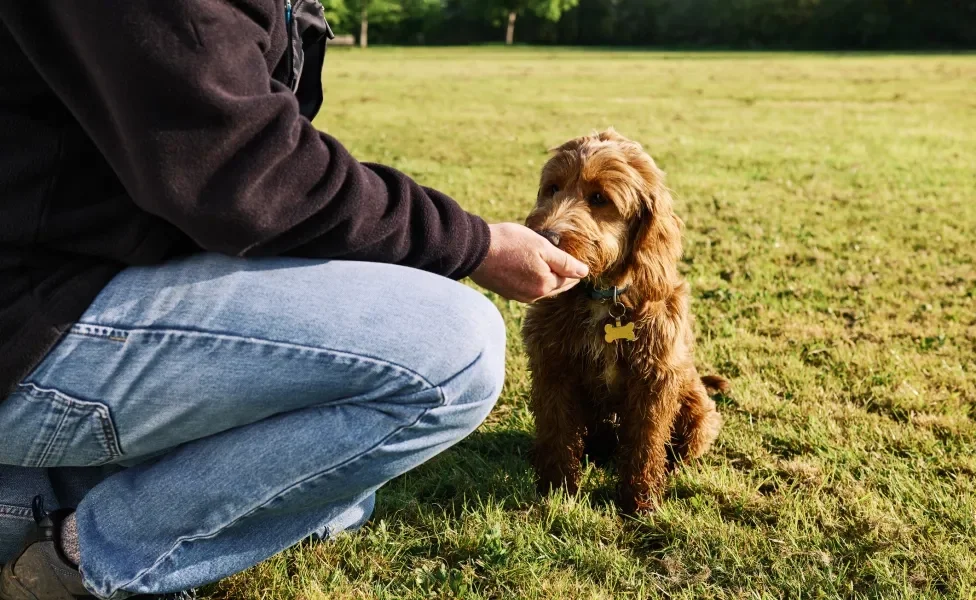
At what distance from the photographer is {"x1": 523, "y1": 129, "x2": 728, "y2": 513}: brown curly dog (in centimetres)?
301

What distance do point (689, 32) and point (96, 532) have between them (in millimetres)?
66346

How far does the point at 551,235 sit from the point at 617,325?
0.47 m

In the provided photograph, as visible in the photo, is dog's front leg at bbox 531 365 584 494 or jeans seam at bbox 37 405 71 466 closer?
jeans seam at bbox 37 405 71 466

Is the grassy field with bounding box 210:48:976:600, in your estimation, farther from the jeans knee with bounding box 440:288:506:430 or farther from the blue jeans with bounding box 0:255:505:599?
the jeans knee with bounding box 440:288:506:430

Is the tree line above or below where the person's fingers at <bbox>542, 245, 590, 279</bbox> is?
above

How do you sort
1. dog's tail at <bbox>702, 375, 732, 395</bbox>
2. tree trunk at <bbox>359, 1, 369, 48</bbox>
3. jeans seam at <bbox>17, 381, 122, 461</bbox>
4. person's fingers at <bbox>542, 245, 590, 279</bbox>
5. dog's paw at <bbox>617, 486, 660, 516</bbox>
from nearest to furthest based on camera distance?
jeans seam at <bbox>17, 381, 122, 461</bbox> < person's fingers at <bbox>542, 245, 590, 279</bbox> < dog's paw at <bbox>617, 486, 660, 516</bbox> < dog's tail at <bbox>702, 375, 732, 395</bbox> < tree trunk at <bbox>359, 1, 369, 48</bbox>

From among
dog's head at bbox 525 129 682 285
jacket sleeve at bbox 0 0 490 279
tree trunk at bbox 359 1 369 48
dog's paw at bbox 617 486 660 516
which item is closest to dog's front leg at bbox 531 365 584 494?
dog's paw at bbox 617 486 660 516

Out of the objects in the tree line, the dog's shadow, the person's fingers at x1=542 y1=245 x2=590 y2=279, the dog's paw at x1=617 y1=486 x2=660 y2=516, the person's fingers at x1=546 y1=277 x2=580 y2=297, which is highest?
the tree line

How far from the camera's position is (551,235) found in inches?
110

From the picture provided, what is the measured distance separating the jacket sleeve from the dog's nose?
3.27 ft

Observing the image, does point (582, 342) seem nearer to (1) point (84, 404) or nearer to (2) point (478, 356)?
(2) point (478, 356)

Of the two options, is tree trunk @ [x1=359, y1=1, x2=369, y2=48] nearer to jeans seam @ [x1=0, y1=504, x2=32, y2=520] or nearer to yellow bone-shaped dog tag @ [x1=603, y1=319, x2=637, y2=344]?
yellow bone-shaped dog tag @ [x1=603, y1=319, x2=637, y2=344]

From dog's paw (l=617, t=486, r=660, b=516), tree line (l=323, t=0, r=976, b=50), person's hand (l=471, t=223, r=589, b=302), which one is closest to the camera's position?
person's hand (l=471, t=223, r=589, b=302)

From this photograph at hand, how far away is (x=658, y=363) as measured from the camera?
9.93 feet
